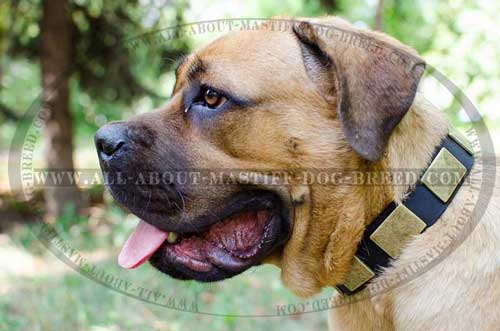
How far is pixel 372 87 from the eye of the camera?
2.36m

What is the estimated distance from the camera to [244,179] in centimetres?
258

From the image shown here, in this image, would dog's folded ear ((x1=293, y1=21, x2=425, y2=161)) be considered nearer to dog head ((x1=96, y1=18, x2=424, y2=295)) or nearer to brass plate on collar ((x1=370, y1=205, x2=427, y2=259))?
dog head ((x1=96, y1=18, x2=424, y2=295))

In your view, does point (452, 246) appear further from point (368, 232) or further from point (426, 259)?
point (368, 232)

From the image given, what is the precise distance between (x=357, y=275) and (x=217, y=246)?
665 millimetres

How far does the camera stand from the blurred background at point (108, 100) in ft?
15.4

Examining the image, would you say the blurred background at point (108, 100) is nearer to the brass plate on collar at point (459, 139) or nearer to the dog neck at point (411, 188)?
the dog neck at point (411, 188)

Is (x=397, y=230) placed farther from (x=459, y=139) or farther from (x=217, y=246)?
(x=217, y=246)

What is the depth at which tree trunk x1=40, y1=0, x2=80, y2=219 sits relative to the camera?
7.71 meters

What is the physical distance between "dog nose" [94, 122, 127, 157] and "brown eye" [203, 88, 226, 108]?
401mm

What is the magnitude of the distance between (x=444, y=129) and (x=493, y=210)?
1.31 feet

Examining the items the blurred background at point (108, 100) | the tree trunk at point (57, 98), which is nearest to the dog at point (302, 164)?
the blurred background at point (108, 100)

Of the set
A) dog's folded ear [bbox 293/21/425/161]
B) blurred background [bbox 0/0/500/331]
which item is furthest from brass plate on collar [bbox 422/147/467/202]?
blurred background [bbox 0/0/500/331]

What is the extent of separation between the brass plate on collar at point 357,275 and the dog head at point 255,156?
0.04 meters

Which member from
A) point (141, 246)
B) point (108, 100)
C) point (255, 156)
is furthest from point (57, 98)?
point (255, 156)
